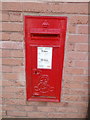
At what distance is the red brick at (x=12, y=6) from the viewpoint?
1.51 metres

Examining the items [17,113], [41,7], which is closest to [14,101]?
[17,113]

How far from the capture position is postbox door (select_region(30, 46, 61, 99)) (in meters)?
1.62

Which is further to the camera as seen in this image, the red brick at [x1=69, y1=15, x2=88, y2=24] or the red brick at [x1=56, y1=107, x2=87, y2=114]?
the red brick at [x1=56, y1=107, x2=87, y2=114]

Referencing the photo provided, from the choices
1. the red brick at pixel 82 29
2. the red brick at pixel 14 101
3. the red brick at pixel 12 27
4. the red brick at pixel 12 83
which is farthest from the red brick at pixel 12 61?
the red brick at pixel 82 29

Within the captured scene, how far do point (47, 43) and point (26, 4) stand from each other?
45cm

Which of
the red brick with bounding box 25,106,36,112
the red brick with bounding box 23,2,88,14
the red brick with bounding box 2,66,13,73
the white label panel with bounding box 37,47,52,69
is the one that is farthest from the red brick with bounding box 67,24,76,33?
the red brick with bounding box 25,106,36,112

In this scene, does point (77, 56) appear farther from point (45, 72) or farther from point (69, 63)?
point (45, 72)

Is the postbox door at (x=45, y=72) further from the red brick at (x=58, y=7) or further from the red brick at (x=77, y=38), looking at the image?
the red brick at (x=58, y=7)

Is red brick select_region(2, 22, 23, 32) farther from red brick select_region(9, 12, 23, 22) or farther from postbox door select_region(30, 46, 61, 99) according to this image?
postbox door select_region(30, 46, 61, 99)

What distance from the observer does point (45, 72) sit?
172cm

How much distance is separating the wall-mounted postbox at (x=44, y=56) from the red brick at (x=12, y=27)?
0.27 feet

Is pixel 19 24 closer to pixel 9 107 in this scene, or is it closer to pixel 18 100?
pixel 18 100

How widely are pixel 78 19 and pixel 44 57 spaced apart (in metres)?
0.53

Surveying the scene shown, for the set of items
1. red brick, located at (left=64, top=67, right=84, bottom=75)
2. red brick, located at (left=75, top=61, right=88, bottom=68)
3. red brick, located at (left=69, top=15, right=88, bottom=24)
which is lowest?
Result: red brick, located at (left=64, top=67, right=84, bottom=75)
